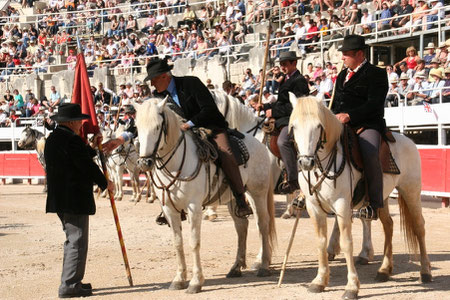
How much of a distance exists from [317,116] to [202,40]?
832 inches

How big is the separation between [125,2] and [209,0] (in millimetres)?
7754

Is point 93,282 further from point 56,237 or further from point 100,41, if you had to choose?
point 100,41

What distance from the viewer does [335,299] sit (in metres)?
7.22

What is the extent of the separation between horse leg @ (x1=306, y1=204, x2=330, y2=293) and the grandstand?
5144mm

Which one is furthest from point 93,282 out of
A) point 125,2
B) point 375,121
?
point 125,2

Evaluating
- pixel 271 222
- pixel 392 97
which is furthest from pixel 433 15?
pixel 271 222

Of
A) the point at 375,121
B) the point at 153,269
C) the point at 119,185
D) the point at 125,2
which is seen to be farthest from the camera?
the point at 125,2

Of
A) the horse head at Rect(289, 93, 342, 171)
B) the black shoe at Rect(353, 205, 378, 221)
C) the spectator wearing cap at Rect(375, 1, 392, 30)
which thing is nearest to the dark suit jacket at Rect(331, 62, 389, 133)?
the horse head at Rect(289, 93, 342, 171)

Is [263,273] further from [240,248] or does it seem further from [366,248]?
[366,248]

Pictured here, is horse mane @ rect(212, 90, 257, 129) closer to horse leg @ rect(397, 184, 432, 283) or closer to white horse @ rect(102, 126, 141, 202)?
horse leg @ rect(397, 184, 432, 283)

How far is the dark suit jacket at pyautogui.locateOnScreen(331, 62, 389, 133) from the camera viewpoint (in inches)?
306

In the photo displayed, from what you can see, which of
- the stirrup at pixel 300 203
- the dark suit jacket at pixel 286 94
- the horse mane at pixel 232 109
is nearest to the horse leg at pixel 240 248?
the stirrup at pixel 300 203

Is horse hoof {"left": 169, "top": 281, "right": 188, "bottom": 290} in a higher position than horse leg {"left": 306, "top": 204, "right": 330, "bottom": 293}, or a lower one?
lower

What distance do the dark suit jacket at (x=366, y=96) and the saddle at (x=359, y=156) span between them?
139mm
